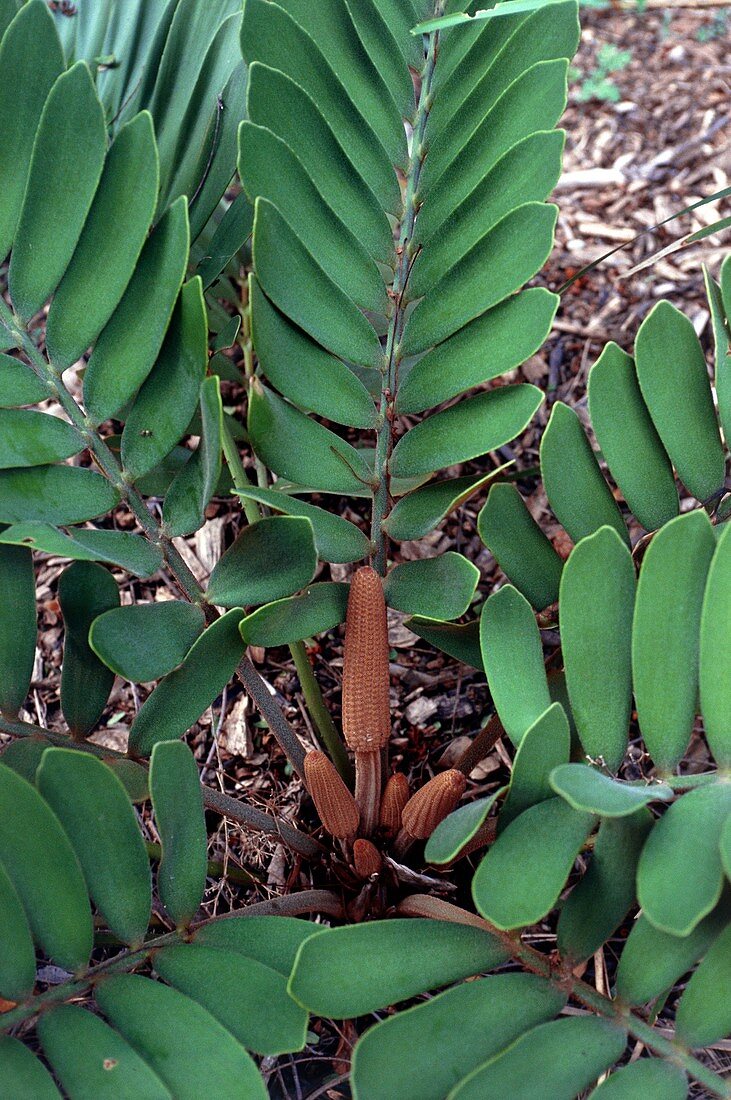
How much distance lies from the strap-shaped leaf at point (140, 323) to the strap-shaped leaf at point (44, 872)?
0.99ft

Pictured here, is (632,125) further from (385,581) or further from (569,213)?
(385,581)

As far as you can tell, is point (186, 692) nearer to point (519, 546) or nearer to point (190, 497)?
point (190, 497)

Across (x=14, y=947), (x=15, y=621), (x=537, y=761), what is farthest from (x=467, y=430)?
(x=14, y=947)

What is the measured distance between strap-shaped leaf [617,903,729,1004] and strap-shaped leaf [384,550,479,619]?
256mm

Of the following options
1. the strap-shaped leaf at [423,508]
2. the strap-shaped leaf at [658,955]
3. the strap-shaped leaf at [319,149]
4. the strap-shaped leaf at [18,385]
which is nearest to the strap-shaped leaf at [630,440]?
the strap-shaped leaf at [423,508]

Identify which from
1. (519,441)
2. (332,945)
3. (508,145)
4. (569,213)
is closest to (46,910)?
(332,945)

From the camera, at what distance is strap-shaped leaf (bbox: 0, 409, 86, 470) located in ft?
2.28

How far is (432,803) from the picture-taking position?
76cm

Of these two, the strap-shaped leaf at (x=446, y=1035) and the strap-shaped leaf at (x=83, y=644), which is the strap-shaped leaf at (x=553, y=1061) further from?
the strap-shaped leaf at (x=83, y=644)

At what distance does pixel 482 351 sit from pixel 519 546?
0.52ft

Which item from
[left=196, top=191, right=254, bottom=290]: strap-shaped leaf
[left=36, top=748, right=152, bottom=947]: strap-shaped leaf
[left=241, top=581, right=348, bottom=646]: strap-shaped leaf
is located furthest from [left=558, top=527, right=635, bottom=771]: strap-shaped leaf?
[left=196, top=191, right=254, bottom=290]: strap-shaped leaf

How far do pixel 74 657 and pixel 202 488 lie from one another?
17cm

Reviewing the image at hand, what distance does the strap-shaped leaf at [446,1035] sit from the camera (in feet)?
1.76

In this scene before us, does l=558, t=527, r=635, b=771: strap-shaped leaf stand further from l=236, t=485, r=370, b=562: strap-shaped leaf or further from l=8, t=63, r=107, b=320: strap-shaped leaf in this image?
l=8, t=63, r=107, b=320: strap-shaped leaf
